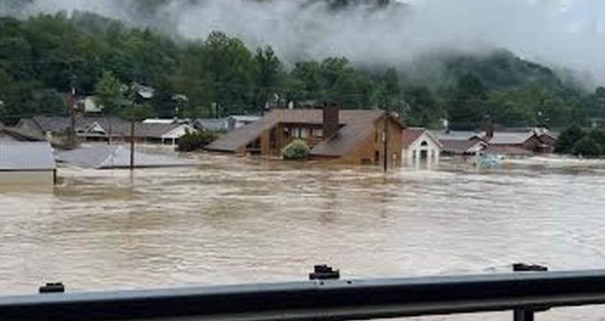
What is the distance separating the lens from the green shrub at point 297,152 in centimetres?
4897

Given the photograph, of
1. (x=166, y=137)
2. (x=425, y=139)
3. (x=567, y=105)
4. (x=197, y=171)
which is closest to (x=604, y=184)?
(x=197, y=171)

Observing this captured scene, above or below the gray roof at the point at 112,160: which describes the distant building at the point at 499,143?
above

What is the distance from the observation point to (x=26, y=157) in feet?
101

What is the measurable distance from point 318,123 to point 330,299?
50881 mm

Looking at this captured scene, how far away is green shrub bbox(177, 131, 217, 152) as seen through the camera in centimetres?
5938

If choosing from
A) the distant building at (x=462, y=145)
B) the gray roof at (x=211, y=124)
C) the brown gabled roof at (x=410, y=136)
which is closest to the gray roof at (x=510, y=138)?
the distant building at (x=462, y=145)

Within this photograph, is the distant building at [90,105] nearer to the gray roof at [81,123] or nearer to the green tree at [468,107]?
the gray roof at [81,123]

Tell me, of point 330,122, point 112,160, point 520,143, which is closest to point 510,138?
point 520,143

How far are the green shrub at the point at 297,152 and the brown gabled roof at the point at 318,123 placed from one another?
48 centimetres

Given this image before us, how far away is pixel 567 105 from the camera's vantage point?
374 ft

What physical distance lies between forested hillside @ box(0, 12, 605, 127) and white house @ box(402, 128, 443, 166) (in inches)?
956

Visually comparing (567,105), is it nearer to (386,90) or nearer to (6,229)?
(386,90)

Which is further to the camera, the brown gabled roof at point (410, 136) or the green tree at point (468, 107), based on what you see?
the green tree at point (468, 107)

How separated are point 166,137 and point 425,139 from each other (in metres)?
21.8
